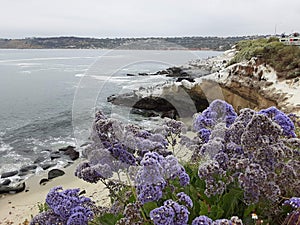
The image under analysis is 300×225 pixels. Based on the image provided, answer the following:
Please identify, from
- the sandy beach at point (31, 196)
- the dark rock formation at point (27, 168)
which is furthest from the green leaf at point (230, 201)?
the dark rock formation at point (27, 168)

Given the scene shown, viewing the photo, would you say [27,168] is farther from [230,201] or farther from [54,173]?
[230,201]

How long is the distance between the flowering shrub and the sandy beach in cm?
579

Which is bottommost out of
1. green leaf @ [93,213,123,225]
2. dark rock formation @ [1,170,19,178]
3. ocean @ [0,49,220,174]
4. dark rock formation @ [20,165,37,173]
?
ocean @ [0,49,220,174]

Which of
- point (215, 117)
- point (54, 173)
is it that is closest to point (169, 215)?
point (215, 117)

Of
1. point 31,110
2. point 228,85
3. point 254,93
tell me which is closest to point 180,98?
point 228,85

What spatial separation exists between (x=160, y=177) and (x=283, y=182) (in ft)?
3.48

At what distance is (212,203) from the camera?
3100mm

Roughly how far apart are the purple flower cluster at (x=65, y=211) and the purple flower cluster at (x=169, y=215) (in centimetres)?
84

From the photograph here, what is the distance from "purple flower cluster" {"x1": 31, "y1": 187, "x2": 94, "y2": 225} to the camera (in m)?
2.71

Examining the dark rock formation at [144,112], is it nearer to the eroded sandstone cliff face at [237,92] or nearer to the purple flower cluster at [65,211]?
the eroded sandstone cliff face at [237,92]

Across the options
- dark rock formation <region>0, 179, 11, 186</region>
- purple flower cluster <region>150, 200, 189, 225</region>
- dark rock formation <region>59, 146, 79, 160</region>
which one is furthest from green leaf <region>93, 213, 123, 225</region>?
dark rock formation <region>59, 146, 79, 160</region>

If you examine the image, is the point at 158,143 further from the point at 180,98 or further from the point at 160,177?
the point at 180,98

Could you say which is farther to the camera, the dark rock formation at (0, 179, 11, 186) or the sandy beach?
the dark rock formation at (0, 179, 11, 186)

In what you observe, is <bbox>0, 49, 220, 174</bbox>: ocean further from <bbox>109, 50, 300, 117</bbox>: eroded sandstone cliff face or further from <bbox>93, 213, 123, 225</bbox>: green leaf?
<bbox>93, 213, 123, 225</bbox>: green leaf
